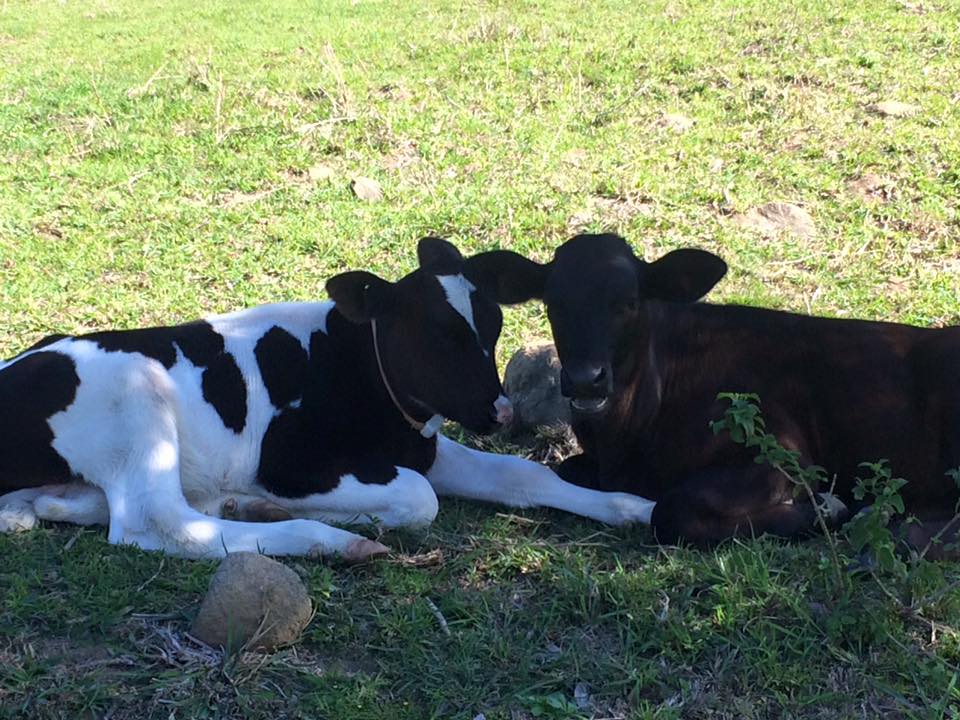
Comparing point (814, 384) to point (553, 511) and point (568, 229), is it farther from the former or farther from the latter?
point (568, 229)

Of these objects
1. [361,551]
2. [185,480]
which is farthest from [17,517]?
[361,551]

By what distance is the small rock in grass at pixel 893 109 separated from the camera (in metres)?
10.8

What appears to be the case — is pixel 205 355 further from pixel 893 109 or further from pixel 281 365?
pixel 893 109

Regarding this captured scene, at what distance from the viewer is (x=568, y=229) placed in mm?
9188

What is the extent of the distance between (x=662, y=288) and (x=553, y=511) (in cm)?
121

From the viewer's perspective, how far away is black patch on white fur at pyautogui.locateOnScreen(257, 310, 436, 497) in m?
5.70

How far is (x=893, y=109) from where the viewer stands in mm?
10836

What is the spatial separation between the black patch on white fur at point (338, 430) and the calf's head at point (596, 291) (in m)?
0.83

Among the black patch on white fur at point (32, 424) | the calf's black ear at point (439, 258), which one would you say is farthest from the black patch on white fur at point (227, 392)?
the calf's black ear at point (439, 258)

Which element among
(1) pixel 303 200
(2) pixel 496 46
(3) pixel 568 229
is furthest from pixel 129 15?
(3) pixel 568 229

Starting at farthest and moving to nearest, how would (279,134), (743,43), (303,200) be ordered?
(743,43) → (279,134) → (303,200)

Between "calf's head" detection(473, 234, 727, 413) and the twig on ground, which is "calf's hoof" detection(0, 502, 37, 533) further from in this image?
"calf's head" detection(473, 234, 727, 413)

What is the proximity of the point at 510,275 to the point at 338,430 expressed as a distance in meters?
1.14

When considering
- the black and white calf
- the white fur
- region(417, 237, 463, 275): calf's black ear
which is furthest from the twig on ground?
region(417, 237, 463, 275): calf's black ear
